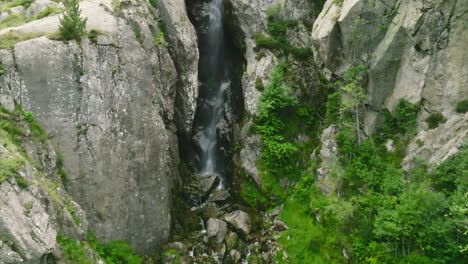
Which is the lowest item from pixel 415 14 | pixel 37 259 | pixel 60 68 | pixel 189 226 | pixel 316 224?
pixel 189 226

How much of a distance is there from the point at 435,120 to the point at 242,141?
11097 millimetres

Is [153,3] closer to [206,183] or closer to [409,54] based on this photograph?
[206,183]

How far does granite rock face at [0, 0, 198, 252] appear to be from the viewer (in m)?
16.2

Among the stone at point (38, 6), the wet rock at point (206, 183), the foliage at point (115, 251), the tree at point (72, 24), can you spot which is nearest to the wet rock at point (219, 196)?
the wet rock at point (206, 183)

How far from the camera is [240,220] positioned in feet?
65.9

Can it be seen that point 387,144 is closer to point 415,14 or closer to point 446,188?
point 446,188

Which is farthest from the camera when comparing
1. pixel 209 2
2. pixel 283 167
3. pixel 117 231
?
pixel 209 2

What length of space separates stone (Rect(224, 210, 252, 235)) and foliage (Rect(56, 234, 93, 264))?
872 cm

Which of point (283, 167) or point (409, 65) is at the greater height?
point (409, 65)

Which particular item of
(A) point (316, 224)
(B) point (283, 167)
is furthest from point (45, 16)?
(A) point (316, 224)

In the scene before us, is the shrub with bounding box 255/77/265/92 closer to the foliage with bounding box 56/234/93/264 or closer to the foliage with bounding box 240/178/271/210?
the foliage with bounding box 240/178/271/210

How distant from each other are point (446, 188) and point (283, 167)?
9.11m

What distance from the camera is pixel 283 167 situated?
71.6 feet

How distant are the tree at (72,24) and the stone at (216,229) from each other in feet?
38.8
